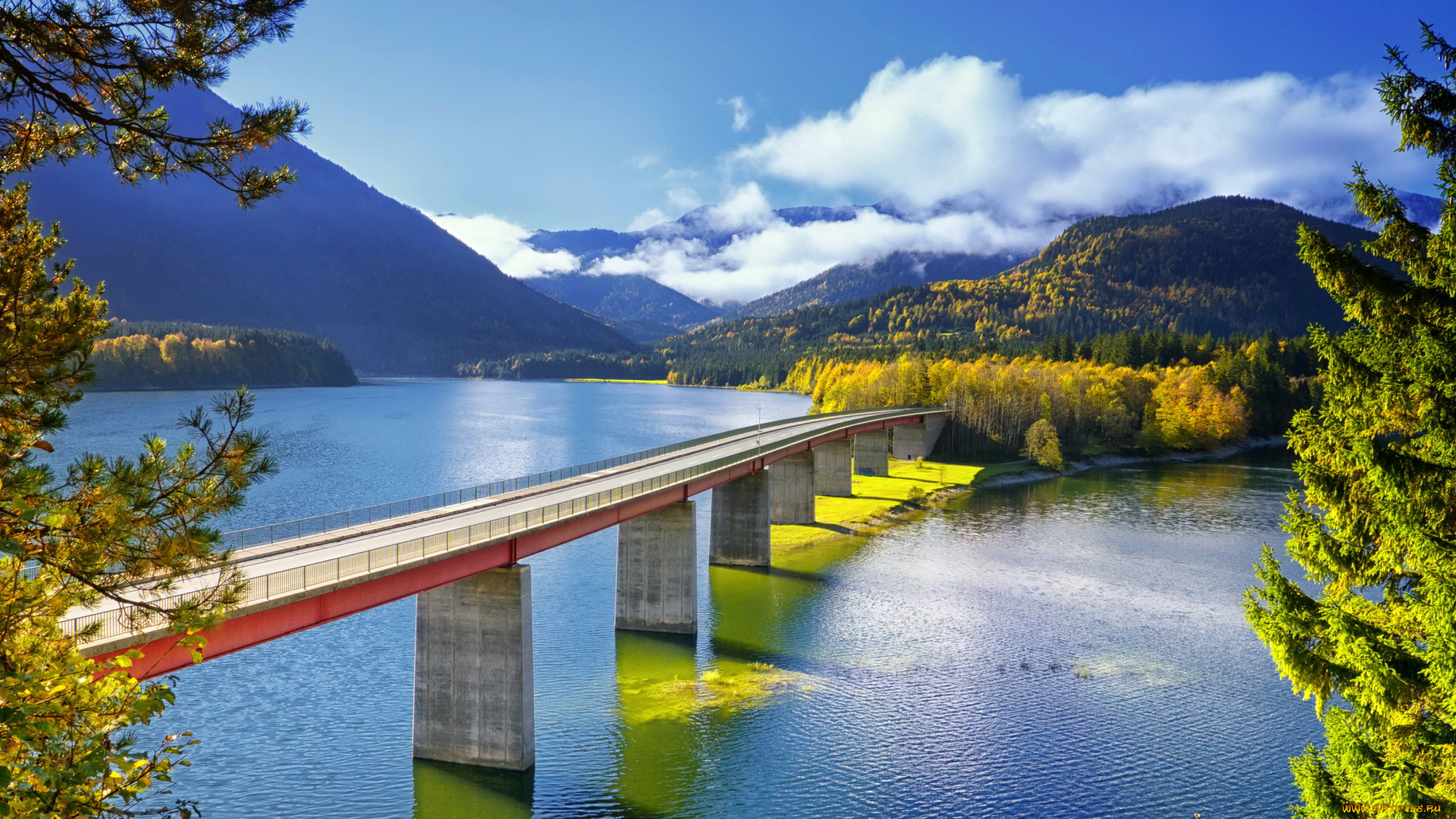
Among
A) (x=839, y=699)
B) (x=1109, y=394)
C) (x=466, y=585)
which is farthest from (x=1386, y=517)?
(x=1109, y=394)

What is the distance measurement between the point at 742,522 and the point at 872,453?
43731 millimetres

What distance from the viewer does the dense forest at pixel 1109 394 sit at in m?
114

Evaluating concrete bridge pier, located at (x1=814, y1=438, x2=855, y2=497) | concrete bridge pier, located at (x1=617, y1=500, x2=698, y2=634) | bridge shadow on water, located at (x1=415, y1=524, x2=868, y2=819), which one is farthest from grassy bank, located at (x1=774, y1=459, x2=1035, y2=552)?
concrete bridge pier, located at (x1=617, y1=500, x2=698, y2=634)

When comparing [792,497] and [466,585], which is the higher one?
[466,585]

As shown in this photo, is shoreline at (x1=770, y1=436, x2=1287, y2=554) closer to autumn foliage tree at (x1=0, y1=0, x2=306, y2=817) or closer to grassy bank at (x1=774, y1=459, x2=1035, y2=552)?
grassy bank at (x1=774, y1=459, x2=1035, y2=552)

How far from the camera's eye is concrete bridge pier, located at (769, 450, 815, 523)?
73.2 meters

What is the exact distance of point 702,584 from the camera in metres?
54.6

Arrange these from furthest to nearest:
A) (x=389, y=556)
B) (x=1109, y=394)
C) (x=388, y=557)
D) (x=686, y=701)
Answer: (x=1109, y=394), (x=686, y=701), (x=389, y=556), (x=388, y=557)

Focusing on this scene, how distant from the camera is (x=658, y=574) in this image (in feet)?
147

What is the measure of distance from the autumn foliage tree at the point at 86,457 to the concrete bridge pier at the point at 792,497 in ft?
210

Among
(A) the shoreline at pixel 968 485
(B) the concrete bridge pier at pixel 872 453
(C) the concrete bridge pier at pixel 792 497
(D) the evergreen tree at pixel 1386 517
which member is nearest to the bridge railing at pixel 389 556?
(D) the evergreen tree at pixel 1386 517

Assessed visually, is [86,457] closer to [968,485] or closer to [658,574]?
[658,574]

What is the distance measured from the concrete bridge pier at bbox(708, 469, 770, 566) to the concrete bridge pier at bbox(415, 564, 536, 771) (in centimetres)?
2938

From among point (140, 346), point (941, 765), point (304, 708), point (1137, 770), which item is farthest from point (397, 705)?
point (140, 346)
